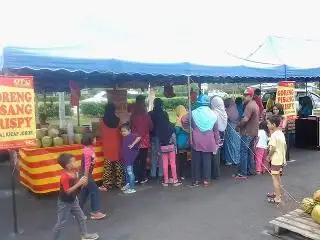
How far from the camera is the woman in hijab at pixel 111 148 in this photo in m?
7.41

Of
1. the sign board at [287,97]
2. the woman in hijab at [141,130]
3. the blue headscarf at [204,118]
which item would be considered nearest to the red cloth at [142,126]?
the woman in hijab at [141,130]

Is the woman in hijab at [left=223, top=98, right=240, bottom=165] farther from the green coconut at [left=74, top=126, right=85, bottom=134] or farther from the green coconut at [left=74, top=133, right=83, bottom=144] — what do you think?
the green coconut at [left=74, top=133, right=83, bottom=144]

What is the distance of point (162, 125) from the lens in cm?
775

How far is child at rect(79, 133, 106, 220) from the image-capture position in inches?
223

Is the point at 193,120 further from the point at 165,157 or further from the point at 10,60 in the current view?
the point at 10,60

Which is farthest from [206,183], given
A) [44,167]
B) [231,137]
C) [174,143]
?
[44,167]

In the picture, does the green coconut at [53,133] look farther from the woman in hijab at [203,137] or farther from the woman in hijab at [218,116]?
the woman in hijab at [218,116]

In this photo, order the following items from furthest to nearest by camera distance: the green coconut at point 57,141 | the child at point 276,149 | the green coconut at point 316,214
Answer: the green coconut at point 57,141 → the child at point 276,149 → the green coconut at point 316,214

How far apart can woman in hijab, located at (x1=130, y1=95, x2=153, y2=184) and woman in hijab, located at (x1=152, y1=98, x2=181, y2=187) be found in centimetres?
18

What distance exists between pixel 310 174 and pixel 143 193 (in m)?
3.72

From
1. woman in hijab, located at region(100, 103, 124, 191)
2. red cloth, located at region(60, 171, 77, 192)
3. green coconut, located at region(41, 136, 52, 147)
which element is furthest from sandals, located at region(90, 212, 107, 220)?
green coconut, located at region(41, 136, 52, 147)

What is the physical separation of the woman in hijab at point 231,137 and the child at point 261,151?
0.63 metres

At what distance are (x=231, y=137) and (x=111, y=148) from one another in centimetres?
319

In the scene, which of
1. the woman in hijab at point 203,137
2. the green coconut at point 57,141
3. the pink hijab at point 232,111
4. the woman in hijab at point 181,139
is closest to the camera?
the green coconut at point 57,141
